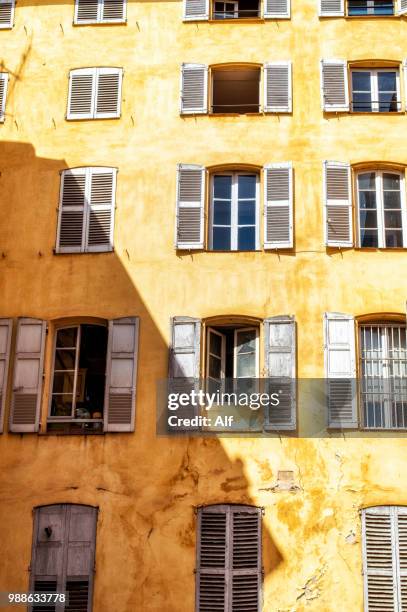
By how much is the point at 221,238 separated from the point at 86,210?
7.94 feet

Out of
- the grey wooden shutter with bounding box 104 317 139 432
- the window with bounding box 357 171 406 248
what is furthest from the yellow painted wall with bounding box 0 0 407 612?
the window with bounding box 357 171 406 248

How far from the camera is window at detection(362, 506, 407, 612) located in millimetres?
13633

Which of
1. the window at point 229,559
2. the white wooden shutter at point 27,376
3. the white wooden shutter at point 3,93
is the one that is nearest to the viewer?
the window at point 229,559

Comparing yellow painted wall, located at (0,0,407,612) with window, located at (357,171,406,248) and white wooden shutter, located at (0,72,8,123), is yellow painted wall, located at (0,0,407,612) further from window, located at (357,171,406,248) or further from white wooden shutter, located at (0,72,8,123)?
window, located at (357,171,406,248)

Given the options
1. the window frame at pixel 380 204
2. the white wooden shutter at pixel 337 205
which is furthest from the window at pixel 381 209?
the white wooden shutter at pixel 337 205

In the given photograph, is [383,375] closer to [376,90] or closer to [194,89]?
[376,90]

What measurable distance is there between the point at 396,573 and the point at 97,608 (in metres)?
4.46

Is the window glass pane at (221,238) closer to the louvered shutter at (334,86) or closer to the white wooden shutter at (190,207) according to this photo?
the white wooden shutter at (190,207)

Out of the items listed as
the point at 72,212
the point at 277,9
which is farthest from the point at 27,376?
the point at 277,9

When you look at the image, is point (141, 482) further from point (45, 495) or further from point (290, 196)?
point (290, 196)

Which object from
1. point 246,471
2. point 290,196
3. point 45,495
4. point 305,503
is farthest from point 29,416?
point 290,196

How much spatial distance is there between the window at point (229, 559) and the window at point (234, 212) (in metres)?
4.50

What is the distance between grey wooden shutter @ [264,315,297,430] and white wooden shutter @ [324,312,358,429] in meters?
0.55

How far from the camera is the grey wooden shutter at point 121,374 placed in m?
14.9
